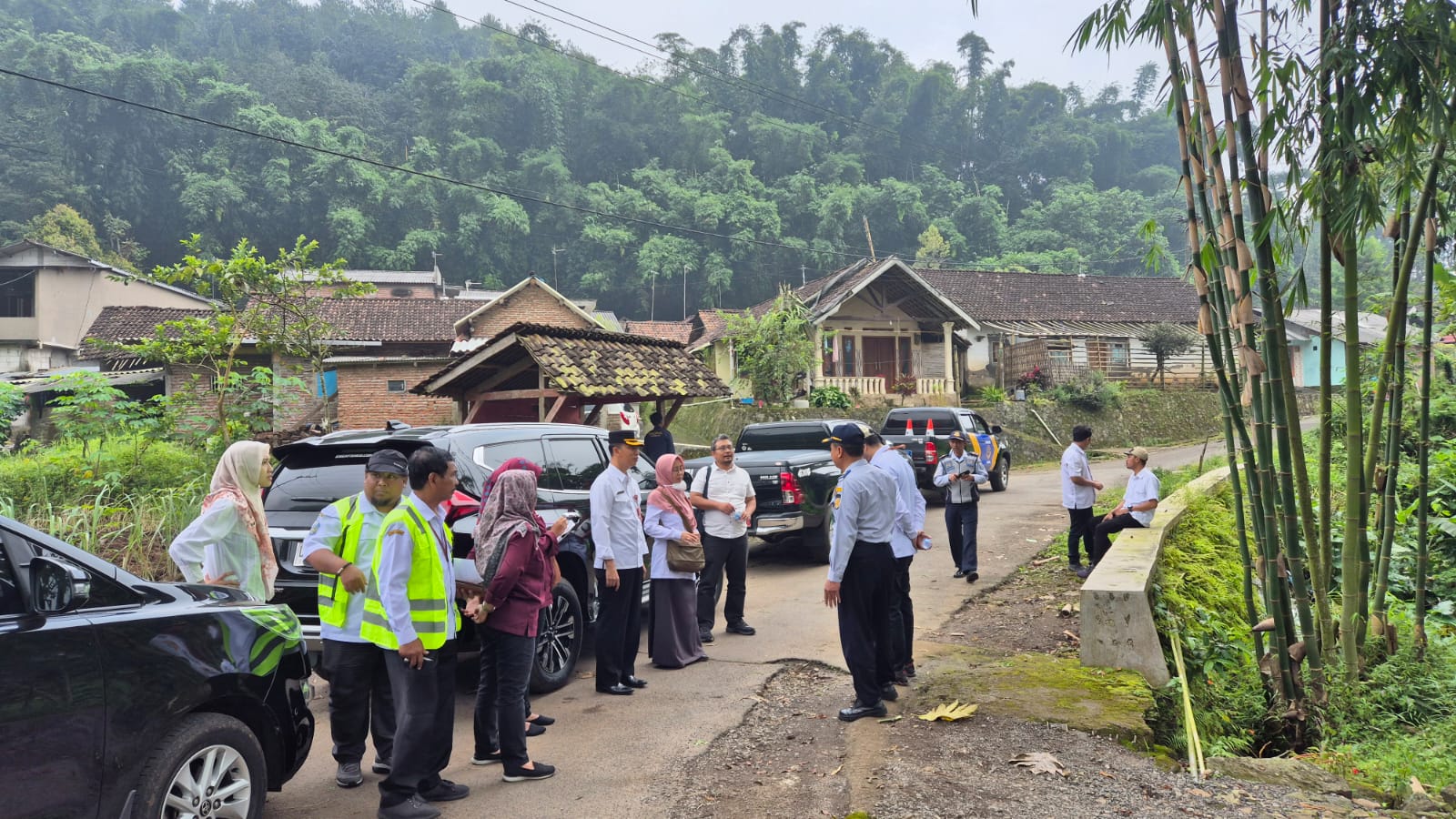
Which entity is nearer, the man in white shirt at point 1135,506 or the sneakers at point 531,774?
the sneakers at point 531,774

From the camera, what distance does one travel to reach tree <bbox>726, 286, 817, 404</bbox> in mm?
25609

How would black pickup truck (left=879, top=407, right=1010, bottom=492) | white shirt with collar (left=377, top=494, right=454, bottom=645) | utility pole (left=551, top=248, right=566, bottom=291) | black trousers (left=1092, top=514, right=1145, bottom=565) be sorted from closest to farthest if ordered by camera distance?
white shirt with collar (left=377, top=494, right=454, bottom=645)
black trousers (left=1092, top=514, right=1145, bottom=565)
black pickup truck (left=879, top=407, right=1010, bottom=492)
utility pole (left=551, top=248, right=566, bottom=291)

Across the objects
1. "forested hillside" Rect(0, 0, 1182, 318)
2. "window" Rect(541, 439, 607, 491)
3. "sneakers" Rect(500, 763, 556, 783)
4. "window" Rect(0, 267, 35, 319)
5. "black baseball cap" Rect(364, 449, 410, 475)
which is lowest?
"sneakers" Rect(500, 763, 556, 783)

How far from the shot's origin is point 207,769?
3449 millimetres

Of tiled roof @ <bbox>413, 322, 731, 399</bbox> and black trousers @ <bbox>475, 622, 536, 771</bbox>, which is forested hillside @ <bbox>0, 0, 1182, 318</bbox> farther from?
black trousers @ <bbox>475, 622, 536, 771</bbox>

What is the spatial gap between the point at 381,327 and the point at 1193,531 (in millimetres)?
26256

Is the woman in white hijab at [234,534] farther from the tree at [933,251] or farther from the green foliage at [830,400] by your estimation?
the tree at [933,251]

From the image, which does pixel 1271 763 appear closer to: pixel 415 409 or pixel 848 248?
pixel 415 409

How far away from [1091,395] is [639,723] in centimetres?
2664

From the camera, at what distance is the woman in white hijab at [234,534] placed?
4789 mm

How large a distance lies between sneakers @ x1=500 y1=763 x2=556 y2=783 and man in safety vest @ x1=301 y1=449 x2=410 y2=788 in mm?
757

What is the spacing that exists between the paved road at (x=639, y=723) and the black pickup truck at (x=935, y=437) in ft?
21.1

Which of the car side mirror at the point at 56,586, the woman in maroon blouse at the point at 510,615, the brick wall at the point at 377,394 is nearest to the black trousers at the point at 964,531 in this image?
the woman in maroon blouse at the point at 510,615

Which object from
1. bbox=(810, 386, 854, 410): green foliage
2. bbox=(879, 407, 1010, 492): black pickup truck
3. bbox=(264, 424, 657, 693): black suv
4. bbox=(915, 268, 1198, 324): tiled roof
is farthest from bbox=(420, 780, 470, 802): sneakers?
bbox=(915, 268, 1198, 324): tiled roof
